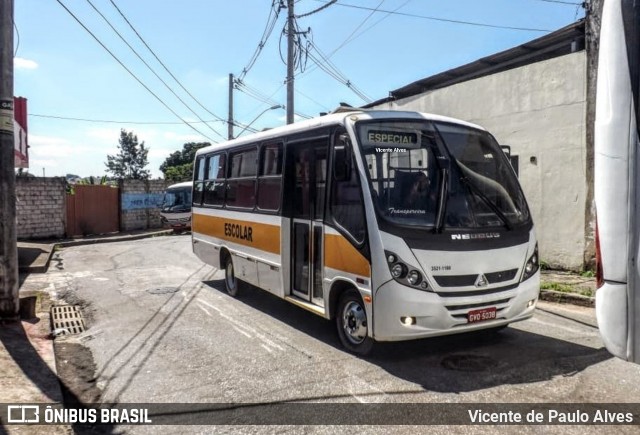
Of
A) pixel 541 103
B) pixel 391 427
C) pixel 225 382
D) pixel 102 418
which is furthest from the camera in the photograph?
pixel 541 103

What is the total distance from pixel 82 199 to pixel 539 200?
19336mm

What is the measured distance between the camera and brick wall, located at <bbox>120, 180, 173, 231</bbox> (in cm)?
2548

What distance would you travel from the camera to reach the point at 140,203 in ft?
86.5

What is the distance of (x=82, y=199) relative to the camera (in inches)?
906

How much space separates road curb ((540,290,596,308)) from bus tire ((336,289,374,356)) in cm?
452

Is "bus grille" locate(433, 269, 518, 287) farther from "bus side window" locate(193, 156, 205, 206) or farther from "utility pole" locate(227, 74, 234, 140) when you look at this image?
"utility pole" locate(227, 74, 234, 140)

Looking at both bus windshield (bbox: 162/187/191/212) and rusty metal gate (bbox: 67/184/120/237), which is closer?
rusty metal gate (bbox: 67/184/120/237)

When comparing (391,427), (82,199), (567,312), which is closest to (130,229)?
(82,199)

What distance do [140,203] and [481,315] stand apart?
77.7ft

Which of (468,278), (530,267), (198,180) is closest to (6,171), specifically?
(198,180)

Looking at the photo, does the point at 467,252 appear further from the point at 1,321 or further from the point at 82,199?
the point at 82,199

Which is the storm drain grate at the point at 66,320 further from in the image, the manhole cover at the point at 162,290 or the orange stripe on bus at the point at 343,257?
the orange stripe on bus at the point at 343,257

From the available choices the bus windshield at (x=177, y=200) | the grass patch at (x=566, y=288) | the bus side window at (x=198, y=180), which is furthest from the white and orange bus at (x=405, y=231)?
the bus windshield at (x=177, y=200)

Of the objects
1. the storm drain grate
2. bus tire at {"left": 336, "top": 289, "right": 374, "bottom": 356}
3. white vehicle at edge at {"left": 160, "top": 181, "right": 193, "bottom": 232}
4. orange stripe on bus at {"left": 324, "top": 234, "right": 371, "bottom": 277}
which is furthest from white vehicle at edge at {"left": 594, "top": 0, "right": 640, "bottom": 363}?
white vehicle at edge at {"left": 160, "top": 181, "right": 193, "bottom": 232}
